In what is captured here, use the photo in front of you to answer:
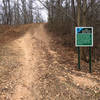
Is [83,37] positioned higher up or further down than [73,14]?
further down

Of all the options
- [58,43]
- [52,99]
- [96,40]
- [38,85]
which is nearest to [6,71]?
[38,85]

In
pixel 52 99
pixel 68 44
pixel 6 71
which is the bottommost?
pixel 52 99

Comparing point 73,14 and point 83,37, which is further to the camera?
point 73,14

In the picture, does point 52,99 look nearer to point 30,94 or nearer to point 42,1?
point 30,94

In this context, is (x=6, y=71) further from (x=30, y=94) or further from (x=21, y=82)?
(x=30, y=94)

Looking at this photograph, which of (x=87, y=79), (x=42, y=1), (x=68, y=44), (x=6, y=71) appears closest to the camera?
(x=87, y=79)

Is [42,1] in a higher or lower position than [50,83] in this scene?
higher

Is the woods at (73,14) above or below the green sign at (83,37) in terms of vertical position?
above

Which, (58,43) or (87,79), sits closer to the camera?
(87,79)

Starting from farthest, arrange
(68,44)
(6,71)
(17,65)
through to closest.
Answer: (68,44) → (17,65) → (6,71)

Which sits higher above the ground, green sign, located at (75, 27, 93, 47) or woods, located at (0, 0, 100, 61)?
woods, located at (0, 0, 100, 61)

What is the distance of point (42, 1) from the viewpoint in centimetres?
855

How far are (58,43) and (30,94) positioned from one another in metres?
9.72

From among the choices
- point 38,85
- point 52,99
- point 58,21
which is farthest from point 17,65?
point 58,21
